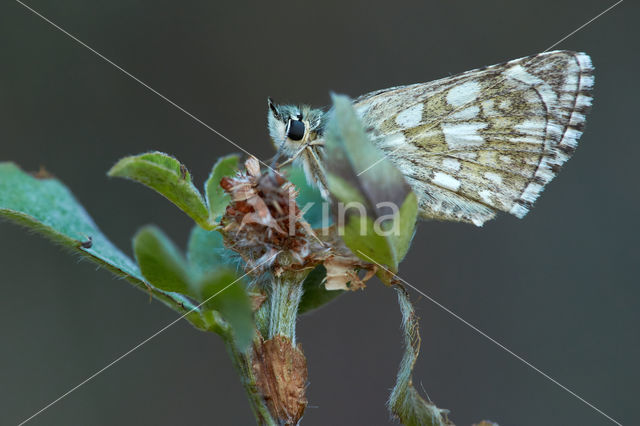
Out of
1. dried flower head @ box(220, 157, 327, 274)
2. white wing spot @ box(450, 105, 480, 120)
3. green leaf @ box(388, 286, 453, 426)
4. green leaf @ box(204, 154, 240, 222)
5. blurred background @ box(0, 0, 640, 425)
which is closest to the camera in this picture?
green leaf @ box(388, 286, 453, 426)

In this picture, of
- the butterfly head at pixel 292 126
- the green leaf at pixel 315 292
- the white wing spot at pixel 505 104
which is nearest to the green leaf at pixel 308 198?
the butterfly head at pixel 292 126

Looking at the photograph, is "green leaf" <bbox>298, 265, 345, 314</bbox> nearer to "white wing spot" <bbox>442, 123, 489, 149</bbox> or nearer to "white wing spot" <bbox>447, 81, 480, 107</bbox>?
"white wing spot" <bbox>442, 123, 489, 149</bbox>

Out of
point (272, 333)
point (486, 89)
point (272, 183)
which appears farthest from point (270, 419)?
point (486, 89)

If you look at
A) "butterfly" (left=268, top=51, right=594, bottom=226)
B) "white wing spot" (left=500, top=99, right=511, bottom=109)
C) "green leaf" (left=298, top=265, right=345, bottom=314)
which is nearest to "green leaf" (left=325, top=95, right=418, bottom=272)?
"green leaf" (left=298, top=265, right=345, bottom=314)

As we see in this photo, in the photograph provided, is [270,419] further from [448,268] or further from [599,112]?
[599,112]

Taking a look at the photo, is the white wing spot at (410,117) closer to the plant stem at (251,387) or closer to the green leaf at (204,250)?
the green leaf at (204,250)

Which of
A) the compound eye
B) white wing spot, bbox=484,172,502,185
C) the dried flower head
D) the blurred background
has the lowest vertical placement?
the dried flower head

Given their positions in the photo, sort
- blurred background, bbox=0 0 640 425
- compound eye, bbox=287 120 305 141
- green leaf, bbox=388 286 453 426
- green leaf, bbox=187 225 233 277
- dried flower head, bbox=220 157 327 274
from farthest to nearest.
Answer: blurred background, bbox=0 0 640 425
compound eye, bbox=287 120 305 141
green leaf, bbox=187 225 233 277
dried flower head, bbox=220 157 327 274
green leaf, bbox=388 286 453 426
